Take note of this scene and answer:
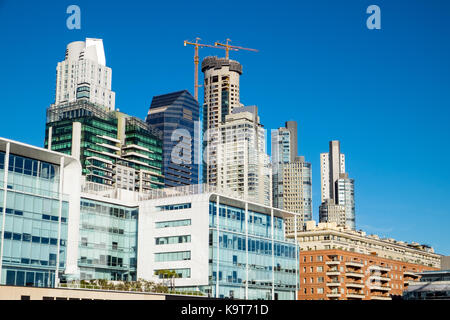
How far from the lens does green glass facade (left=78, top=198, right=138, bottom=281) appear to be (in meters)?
96.3

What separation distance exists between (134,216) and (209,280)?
17.3 metres

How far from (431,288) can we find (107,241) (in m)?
90.0

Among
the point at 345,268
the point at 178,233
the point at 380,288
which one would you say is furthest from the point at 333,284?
the point at 178,233

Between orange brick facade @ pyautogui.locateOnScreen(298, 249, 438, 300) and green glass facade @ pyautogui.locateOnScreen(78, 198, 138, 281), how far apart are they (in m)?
64.0

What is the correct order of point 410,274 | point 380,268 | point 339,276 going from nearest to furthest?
1. point 339,276
2. point 380,268
3. point 410,274

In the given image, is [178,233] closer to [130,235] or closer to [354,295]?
[130,235]

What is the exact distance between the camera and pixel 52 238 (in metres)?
85.4

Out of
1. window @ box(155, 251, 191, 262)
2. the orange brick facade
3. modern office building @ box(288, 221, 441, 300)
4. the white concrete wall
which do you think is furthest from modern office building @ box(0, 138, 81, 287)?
the orange brick facade

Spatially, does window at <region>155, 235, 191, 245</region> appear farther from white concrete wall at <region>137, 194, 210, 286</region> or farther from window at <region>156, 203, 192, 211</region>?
window at <region>156, 203, 192, 211</region>

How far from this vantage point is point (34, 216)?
273ft
